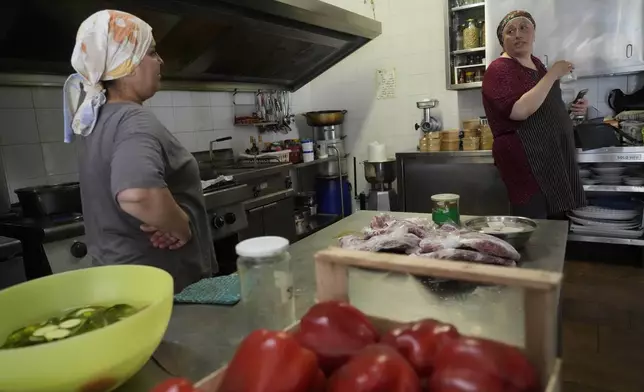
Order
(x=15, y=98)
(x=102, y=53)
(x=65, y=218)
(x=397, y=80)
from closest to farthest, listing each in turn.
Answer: (x=102, y=53) < (x=65, y=218) < (x=15, y=98) < (x=397, y=80)

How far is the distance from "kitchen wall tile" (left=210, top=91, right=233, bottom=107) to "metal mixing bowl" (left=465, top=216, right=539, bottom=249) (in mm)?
2371

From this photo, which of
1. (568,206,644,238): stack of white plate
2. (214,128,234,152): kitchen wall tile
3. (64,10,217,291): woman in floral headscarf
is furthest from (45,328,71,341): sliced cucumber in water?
(568,206,644,238): stack of white plate

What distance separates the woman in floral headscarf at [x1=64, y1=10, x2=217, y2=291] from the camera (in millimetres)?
1103

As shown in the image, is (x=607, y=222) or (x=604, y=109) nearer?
(x=607, y=222)

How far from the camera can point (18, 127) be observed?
219cm

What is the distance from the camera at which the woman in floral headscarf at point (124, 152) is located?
1.10m

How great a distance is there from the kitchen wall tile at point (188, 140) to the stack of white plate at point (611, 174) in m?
2.68

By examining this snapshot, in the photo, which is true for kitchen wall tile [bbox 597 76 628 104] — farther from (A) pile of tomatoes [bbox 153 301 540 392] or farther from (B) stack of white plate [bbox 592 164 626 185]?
(A) pile of tomatoes [bbox 153 301 540 392]

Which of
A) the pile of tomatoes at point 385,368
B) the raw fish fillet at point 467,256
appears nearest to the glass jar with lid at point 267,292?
the pile of tomatoes at point 385,368

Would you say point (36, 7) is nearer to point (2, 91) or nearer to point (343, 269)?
point (2, 91)

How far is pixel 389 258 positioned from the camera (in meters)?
0.60

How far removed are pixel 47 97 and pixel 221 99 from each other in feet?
4.17

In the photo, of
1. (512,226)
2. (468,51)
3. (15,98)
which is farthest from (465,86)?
(15,98)

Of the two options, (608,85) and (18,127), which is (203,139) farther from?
(608,85)
